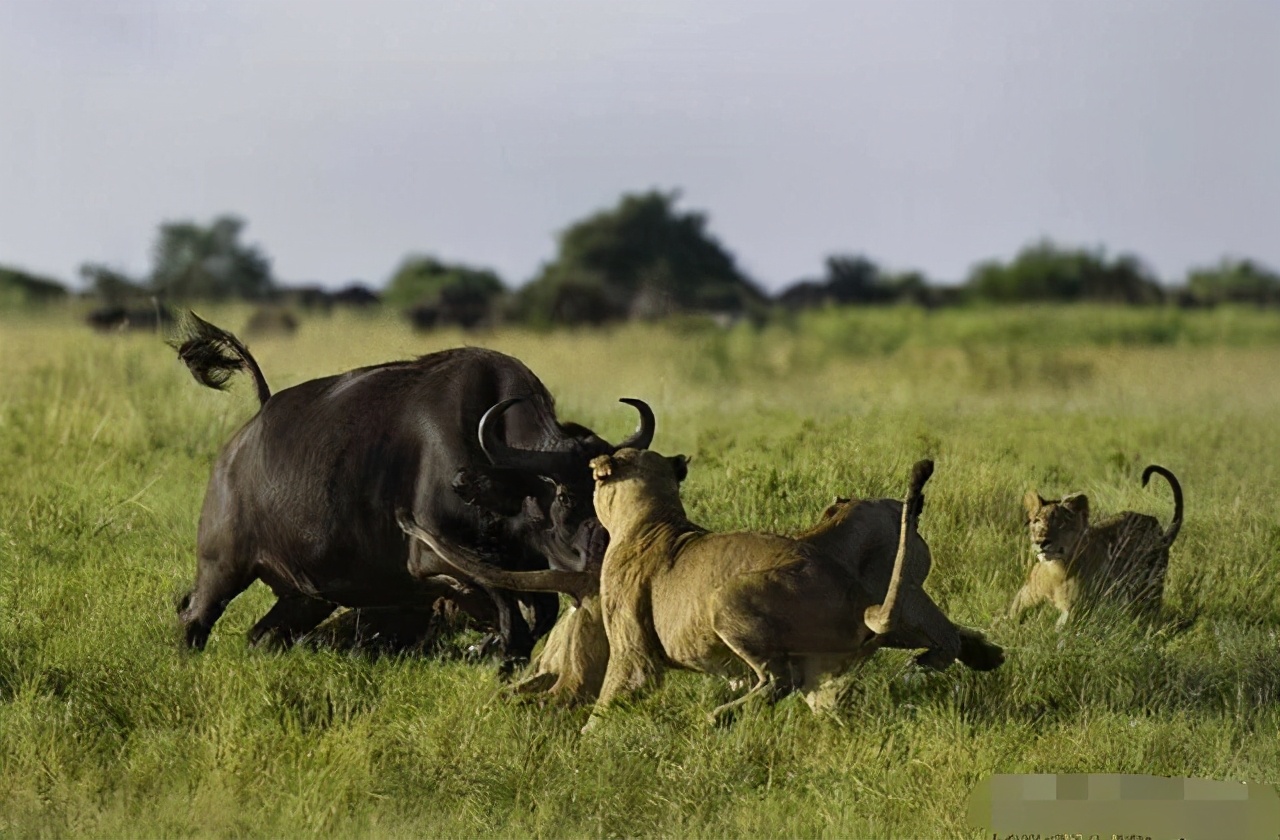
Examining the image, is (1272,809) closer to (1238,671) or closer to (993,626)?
(1238,671)

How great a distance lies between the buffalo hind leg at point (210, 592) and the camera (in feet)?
27.1

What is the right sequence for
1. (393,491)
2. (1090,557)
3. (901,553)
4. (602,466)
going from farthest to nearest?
(1090,557), (393,491), (602,466), (901,553)

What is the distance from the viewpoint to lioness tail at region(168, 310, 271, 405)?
925 centimetres

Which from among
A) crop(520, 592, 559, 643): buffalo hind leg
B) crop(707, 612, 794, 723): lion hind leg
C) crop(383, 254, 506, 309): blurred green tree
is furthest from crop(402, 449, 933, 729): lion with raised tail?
crop(383, 254, 506, 309): blurred green tree

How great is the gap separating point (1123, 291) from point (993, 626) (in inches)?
571

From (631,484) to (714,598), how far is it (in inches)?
27.7

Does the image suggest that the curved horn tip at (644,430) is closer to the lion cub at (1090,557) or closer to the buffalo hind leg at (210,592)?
the buffalo hind leg at (210,592)

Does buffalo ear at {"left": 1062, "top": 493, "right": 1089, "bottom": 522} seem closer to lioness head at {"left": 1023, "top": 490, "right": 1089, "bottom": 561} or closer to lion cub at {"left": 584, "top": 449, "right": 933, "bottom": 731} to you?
lioness head at {"left": 1023, "top": 490, "right": 1089, "bottom": 561}


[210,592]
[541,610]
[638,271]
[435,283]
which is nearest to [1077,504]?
[541,610]

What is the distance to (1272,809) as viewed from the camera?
599 centimetres

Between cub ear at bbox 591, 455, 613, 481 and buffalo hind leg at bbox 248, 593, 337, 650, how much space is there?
210 centimetres

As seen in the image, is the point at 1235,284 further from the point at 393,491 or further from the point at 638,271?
the point at 393,491

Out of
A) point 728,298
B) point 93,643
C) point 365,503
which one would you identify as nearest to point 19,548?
point 93,643

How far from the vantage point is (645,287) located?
2216cm
